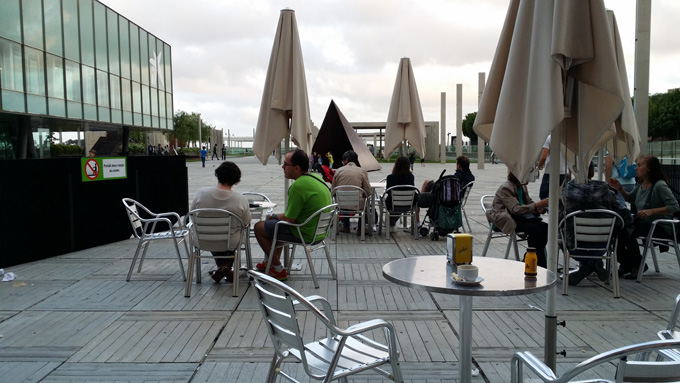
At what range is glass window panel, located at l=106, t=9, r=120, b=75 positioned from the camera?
1286 inches

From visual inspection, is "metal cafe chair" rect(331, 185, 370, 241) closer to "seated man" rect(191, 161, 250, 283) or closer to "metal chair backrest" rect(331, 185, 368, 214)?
"metal chair backrest" rect(331, 185, 368, 214)

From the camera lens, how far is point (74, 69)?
28.7m

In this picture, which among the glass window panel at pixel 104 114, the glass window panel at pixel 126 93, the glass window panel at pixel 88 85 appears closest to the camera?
the glass window panel at pixel 88 85

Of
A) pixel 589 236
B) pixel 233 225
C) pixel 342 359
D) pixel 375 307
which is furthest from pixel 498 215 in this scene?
pixel 342 359

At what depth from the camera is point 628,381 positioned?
1.92m

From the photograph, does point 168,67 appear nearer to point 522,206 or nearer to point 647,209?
point 522,206

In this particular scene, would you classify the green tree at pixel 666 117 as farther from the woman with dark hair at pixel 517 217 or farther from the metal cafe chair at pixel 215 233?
the metal cafe chair at pixel 215 233

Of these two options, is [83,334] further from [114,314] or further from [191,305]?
[191,305]

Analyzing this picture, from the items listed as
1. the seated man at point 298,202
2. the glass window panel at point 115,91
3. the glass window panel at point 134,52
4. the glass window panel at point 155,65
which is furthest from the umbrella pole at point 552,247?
the glass window panel at point 155,65

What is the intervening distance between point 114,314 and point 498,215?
4.10 m

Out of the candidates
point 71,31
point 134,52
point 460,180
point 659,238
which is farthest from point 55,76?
point 659,238

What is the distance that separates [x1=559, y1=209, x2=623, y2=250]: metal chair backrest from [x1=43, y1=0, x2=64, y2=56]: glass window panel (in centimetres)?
2699

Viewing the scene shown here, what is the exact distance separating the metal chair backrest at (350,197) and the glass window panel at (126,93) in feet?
98.1

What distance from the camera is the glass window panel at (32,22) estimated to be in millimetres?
24156
